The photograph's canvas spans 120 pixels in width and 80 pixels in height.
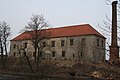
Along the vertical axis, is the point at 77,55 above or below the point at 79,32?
below

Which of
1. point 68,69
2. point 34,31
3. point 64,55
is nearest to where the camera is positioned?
point 68,69

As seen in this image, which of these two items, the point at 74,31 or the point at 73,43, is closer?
the point at 73,43

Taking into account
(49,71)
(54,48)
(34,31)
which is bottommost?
(49,71)

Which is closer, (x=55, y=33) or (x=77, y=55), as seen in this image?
(x=77, y=55)

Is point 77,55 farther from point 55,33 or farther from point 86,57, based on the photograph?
point 55,33

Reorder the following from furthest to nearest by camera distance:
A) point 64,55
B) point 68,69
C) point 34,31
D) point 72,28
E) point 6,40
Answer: point 72,28
point 64,55
point 6,40
point 34,31
point 68,69

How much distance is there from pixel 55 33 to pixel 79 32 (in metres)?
8.39

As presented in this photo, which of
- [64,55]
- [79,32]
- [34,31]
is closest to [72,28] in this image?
[79,32]

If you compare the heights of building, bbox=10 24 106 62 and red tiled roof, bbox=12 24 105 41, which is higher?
red tiled roof, bbox=12 24 105 41

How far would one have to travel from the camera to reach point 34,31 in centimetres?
5091

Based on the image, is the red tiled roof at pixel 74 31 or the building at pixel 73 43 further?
the red tiled roof at pixel 74 31

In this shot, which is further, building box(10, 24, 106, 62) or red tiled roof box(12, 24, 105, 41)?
red tiled roof box(12, 24, 105, 41)

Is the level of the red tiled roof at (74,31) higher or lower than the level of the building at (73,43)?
higher

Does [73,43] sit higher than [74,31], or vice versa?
[74,31]
